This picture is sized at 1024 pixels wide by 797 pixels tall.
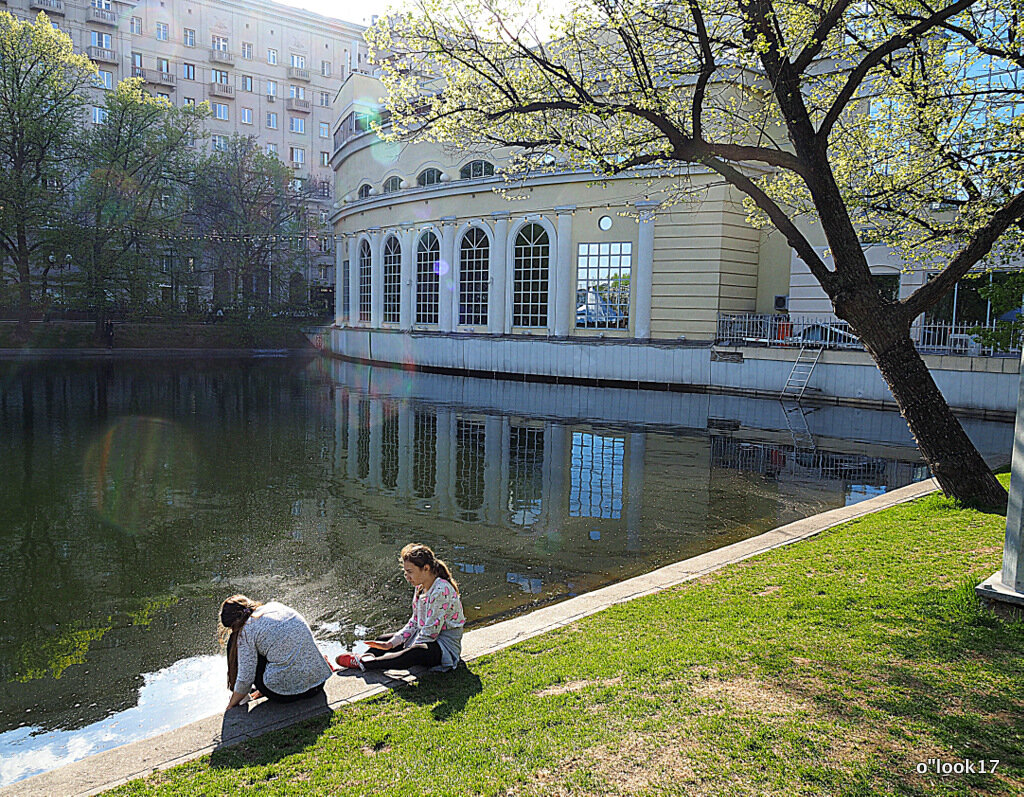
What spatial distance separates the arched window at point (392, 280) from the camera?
4178 centimetres

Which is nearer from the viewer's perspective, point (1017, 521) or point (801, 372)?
point (1017, 521)

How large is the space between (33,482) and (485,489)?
277 inches

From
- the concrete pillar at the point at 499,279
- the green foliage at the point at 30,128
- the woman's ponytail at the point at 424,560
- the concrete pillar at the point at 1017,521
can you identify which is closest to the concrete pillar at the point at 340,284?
the green foliage at the point at 30,128

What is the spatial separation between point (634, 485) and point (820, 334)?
599 inches

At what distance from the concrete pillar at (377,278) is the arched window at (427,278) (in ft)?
12.9

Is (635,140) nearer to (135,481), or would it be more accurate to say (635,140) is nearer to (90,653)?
(90,653)

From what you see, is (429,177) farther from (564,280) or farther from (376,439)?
(376,439)

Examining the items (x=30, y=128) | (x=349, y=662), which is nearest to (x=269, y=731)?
(x=349, y=662)

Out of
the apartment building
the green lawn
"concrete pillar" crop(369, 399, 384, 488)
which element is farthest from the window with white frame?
the apartment building

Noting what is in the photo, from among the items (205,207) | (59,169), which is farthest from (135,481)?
(205,207)

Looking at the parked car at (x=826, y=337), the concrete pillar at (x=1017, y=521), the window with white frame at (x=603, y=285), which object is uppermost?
the window with white frame at (x=603, y=285)

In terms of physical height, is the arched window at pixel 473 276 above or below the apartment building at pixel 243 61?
below

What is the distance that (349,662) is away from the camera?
224 inches

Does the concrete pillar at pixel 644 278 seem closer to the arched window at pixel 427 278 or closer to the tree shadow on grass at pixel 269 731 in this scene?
the arched window at pixel 427 278
